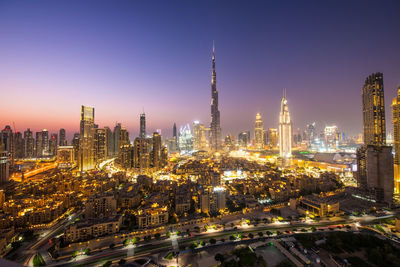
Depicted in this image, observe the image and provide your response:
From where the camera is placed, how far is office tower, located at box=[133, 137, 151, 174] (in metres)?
38.3

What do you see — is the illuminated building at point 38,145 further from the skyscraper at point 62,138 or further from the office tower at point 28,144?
the skyscraper at point 62,138

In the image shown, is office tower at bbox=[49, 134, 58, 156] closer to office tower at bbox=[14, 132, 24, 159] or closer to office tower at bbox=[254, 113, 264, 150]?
office tower at bbox=[14, 132, 24, 159]

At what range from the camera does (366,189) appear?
20719 mm

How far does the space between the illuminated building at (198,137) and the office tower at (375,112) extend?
74081 millimetres

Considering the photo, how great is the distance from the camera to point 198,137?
99312mm

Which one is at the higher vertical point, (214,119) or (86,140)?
(214,119)

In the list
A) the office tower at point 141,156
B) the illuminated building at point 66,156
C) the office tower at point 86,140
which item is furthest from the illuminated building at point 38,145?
the office tower at point 141,156

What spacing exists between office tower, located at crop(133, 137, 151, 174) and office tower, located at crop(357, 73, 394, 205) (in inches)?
1314

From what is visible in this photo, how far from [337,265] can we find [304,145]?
90.8m

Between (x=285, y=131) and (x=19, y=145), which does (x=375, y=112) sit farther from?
(x=19, y=145)

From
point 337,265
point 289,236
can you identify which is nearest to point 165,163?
point 289,236

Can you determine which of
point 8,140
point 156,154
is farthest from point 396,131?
point 8,140

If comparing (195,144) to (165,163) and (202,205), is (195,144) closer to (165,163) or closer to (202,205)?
(165,163)

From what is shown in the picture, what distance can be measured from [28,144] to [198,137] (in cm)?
6529
